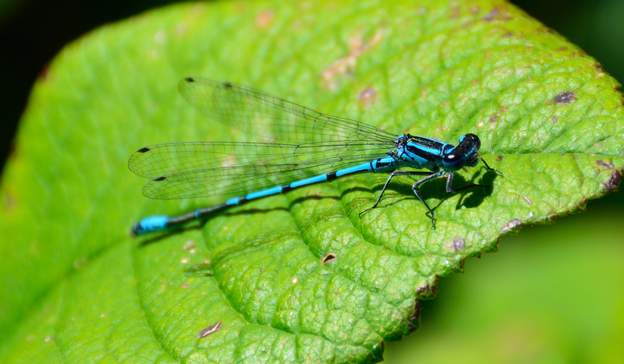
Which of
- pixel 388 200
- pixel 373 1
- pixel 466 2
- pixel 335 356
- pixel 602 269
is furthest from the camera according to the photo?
pixel 602 269

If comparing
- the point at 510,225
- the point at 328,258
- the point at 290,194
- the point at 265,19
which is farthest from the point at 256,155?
the point at 510,225

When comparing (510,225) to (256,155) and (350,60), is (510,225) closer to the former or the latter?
(350,60)

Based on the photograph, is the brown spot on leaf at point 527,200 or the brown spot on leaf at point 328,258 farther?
the brown spot on leaf at point 328,258

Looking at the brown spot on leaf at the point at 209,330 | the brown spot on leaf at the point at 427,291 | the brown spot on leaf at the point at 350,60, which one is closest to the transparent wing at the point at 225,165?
the brown spot on leaf at the point at 350,60

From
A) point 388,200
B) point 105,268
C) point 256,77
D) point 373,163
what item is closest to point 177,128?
point 256,77

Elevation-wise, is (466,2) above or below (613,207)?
above

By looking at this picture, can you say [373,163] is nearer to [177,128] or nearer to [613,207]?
[177,128]

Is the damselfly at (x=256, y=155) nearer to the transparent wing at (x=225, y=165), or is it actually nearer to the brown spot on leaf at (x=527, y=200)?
the transparent wing at (x=225, y=165)
